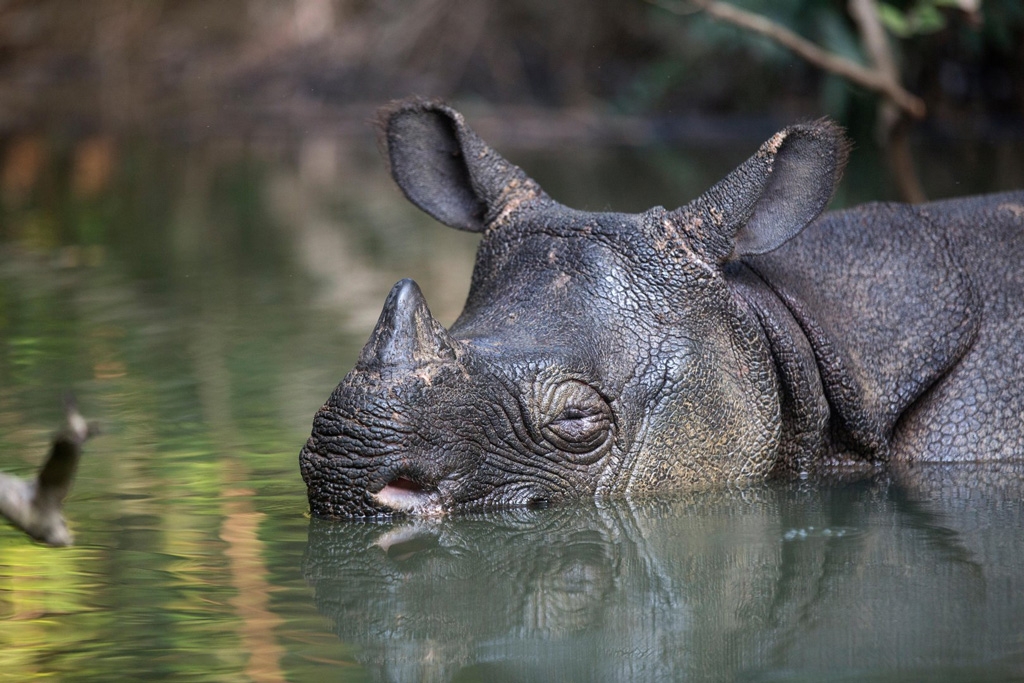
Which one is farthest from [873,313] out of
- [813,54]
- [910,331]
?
[813,54]

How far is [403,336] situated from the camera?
14.1 ft

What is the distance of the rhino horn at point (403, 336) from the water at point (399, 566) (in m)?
0.49

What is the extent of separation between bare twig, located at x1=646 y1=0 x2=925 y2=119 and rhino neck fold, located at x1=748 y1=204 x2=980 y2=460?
3856 millimetres

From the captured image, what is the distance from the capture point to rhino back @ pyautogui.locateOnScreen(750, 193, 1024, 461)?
5148 millimetres

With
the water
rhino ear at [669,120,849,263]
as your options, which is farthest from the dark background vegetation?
rhino ear at [669,120,849,263]

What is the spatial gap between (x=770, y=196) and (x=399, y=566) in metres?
1.80

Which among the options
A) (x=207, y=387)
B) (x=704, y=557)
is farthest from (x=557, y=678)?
(x=207, y=387)

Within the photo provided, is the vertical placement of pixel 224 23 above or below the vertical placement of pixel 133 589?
above

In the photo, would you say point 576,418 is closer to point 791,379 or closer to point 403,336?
point 403,336

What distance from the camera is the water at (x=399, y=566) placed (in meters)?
3.48

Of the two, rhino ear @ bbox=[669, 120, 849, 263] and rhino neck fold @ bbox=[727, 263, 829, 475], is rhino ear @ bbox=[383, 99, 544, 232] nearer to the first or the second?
rhino ear @ bbox=[669, 120, 849, 263]

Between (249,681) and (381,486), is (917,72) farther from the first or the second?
(249,681)

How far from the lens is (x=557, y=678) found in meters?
3.36

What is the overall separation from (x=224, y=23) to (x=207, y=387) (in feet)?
60.8
